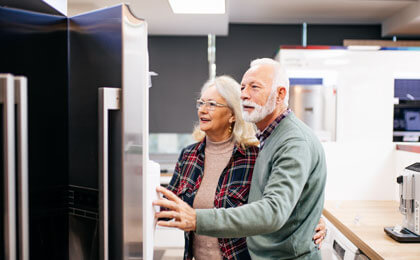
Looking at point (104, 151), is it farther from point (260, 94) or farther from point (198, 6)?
point (198, 6)

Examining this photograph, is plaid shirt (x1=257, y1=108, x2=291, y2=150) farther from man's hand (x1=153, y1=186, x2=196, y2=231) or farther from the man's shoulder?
man's hand (x1=153, y1=186, x2=196, y2=231)

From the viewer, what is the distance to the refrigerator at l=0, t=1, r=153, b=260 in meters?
0.95

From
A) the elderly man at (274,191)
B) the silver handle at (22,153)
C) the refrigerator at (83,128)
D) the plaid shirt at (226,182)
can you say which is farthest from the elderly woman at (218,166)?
the silver handle at (22,153)

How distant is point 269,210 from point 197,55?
3.94 m

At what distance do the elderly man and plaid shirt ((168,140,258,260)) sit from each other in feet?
0.42

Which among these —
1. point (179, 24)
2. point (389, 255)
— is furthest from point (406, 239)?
point (179, 24)

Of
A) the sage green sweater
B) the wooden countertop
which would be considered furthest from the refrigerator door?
the wooden countertop

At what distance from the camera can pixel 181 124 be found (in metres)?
4.77

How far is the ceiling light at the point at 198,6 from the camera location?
3.06 metres

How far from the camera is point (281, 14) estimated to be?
432cm

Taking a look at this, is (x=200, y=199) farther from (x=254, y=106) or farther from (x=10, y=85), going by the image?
(x=10, y=85)

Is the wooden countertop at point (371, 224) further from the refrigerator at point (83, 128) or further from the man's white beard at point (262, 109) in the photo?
the refrigerator at point (83, 128)

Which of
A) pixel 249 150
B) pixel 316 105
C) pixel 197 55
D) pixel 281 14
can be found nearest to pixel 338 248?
pixel 249 150

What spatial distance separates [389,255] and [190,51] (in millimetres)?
3689
